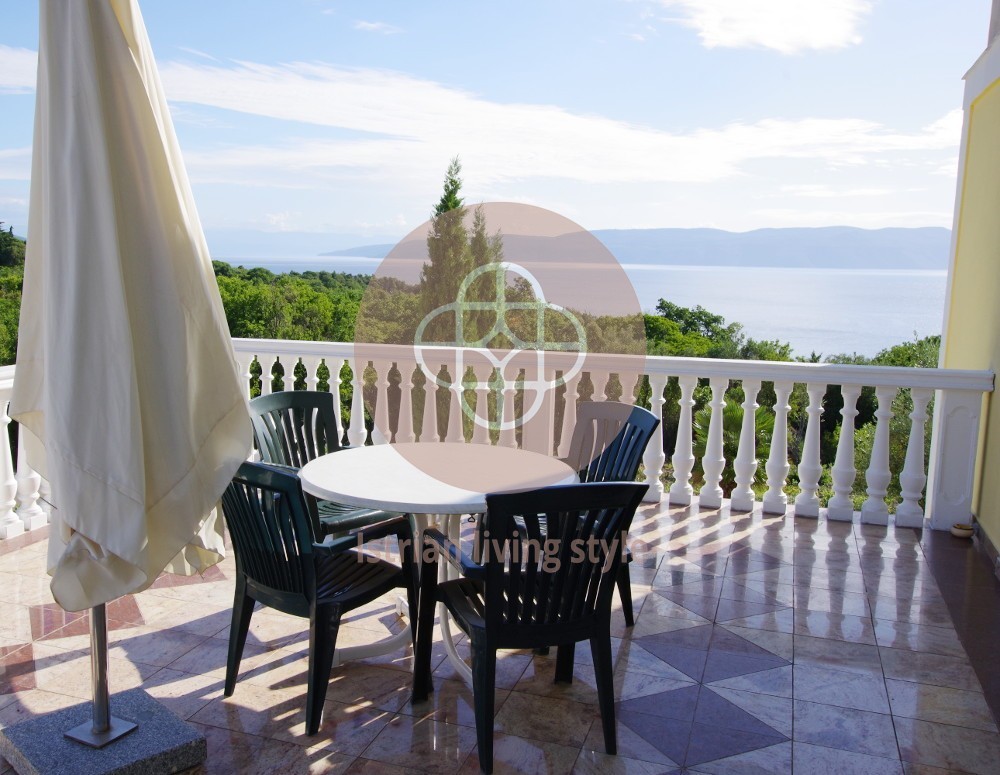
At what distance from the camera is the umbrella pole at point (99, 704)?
218 cm

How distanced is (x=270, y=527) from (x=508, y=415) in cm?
268

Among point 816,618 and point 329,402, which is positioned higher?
point 329,402

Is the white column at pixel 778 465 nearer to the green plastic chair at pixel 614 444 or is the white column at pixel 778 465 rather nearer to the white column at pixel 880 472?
the white column at pixel 880 472

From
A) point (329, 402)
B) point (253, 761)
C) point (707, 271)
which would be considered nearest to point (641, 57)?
point (707, 271)

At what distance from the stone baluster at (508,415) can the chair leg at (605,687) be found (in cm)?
254

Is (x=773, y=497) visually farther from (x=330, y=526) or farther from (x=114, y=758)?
(x=114, y=758)

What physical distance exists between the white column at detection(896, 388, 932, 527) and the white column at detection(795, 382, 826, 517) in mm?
447

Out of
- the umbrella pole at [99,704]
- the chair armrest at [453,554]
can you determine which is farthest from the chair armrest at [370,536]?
the umbrella pole at [99,704]

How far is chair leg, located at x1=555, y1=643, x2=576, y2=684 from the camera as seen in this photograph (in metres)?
2.74

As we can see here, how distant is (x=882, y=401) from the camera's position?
4496 mm

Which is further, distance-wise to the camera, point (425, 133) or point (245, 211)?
point (245, 211)

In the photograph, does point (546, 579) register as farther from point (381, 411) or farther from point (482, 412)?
point (381, 411)

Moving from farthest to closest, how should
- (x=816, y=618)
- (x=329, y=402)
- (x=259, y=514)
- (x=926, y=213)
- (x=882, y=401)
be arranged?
(x=926, y=213) < (x=882, y=401) < (x=329, y=402) < (x=816, y=618) < (x=259, y=514)

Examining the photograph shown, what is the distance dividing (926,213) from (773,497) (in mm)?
26629
